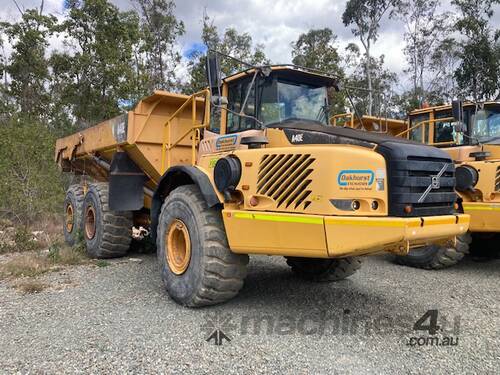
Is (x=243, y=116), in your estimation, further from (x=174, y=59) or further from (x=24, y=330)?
(x=174, y=59)

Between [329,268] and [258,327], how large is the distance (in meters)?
1.75

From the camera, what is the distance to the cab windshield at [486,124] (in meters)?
7.26

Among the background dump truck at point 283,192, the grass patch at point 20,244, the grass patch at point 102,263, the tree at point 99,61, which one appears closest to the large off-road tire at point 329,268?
the background dump truck at point 283,192

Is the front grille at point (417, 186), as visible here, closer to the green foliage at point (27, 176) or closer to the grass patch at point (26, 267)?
the grass patch at point (26, 267)

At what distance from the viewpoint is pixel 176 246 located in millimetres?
5199

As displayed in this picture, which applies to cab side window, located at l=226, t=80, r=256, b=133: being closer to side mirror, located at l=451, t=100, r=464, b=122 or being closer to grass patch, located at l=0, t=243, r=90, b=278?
side mirror, located at l=451, t=100, r=464, b=122

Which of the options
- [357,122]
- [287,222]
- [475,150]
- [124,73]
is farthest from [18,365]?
[124,73]

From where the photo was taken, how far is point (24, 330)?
421 cm

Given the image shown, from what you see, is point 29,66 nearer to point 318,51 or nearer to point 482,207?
point 318,51

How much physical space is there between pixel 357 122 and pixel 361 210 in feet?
8.39

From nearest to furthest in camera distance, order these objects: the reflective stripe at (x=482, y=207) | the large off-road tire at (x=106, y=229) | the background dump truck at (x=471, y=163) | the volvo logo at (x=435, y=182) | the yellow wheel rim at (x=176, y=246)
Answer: the volvo logo at (x=435, y=182) → the yellow wheel rim at (x=176, y=246) → the reflective stripe at (x=482, y=207) → the background dump truck at (x=471, y=163) → the large off-road tire at (x=106, y=229)

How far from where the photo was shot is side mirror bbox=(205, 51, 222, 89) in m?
4.52

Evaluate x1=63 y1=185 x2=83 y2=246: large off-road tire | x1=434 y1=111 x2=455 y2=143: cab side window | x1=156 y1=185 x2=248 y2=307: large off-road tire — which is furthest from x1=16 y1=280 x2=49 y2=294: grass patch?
x1=434 y1=111 x2=455 y2=143: cab side window

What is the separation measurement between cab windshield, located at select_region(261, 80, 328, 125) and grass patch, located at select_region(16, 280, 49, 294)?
3363 mm
